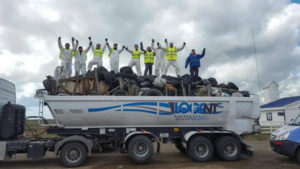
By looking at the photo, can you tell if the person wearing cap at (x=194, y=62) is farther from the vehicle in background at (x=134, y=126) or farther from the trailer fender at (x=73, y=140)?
the trailer fender at (x=73, y=140)

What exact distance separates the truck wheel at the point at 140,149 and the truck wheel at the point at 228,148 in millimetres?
2518

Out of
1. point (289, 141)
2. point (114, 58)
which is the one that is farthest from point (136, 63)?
point (289, 141)

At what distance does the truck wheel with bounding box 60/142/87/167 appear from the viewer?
23.6ft

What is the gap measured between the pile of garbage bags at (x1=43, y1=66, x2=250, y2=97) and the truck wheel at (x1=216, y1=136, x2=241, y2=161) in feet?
5.42

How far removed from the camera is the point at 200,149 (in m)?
7.97

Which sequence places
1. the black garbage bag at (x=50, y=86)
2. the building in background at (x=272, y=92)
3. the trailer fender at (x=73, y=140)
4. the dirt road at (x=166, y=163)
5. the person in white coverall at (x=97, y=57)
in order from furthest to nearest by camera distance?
1. the building in background at (x=272, y=92)
2. the person in white coverall at (x=97, y=57)
3. the black garbage bag at (x=50, y=86)
4. the dirt road at (x=166, y=163)
5. the trailer fender at (x=73, y=140)

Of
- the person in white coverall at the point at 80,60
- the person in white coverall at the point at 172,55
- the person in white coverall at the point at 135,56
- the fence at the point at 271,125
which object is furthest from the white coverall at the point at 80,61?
the fence at the point at 271,125

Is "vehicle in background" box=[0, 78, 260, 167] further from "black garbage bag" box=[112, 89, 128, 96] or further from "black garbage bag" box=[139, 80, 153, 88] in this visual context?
"black garbage bag" box=[139, 80, 153, 88]

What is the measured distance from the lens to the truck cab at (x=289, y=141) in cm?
732

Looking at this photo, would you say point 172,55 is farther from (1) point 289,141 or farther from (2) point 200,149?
(1) point 289,141

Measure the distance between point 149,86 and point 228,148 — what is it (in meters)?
3.67

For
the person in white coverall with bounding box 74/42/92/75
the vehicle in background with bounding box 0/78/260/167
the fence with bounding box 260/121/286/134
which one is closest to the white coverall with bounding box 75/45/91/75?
the person in white coverall with bounding box 74/42/92/75

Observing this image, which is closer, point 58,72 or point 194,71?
point 58,72

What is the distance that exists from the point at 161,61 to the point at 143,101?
15.4 ft
